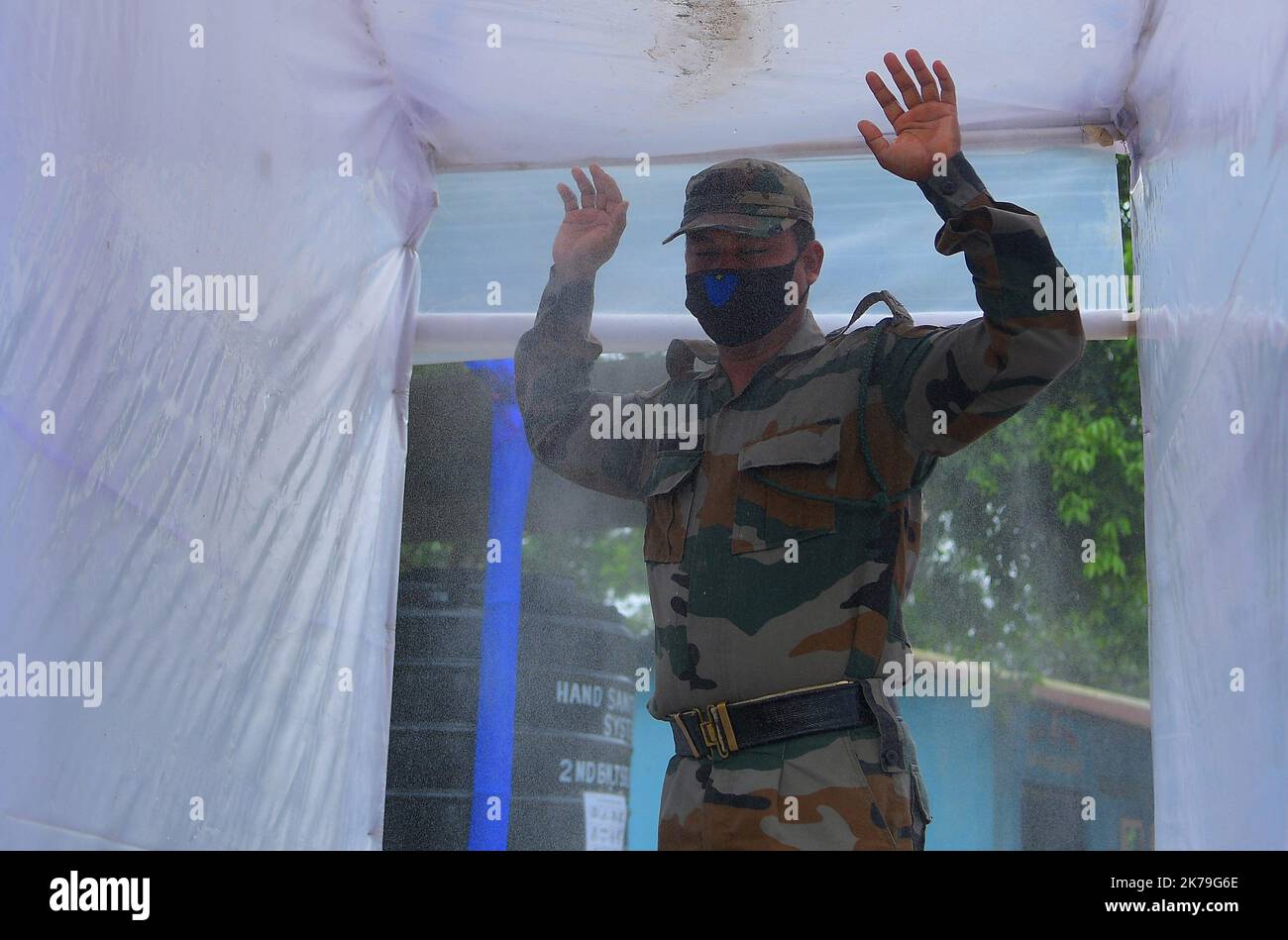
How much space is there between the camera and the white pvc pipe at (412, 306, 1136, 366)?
290 centimetres

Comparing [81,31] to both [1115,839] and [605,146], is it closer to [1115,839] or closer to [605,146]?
[605,146]

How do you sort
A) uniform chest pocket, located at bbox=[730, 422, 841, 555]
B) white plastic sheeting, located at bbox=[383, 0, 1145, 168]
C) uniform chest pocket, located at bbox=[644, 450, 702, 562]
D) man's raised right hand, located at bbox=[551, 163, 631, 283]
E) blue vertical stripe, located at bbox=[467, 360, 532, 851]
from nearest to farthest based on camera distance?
uniform chest pocket, located at bbox=[730, 422, 841, 555] → uniform chest pocket, located at bbox=[644, 450, 702, 562] → man's raised right hand, located at bbox=[551, 163, 631, 283] → white plastic sheeting, located at bbox=[383, 0, 1145, 168] → blue vertical stripe, located at bbox=[467, 360, 532, 851]

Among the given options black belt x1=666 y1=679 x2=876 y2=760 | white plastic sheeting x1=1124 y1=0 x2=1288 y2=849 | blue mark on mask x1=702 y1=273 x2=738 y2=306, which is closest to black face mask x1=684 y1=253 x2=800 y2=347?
blue mark on mask x1=702 y1=273 x2=738 y2=306

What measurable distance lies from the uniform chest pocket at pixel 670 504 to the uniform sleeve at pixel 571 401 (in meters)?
0.11

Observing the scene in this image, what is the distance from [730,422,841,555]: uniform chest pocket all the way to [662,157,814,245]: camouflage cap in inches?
13.6

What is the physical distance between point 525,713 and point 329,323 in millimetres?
934

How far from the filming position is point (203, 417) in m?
2.18

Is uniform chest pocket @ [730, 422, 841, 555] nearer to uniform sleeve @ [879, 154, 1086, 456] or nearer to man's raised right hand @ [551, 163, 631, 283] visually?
uniform sleeve @ [879, 154, 1086, 456]

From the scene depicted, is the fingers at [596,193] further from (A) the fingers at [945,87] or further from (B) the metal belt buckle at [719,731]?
(B) the metal belt buckle at [719,731]

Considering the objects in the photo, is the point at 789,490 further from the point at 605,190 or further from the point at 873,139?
the point at 605,190

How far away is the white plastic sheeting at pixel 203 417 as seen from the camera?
1.74 m

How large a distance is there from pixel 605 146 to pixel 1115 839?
1.91 metres

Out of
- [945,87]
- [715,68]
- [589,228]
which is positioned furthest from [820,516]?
[715,68]

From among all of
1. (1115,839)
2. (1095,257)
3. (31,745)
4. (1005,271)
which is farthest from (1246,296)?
(31,745)
